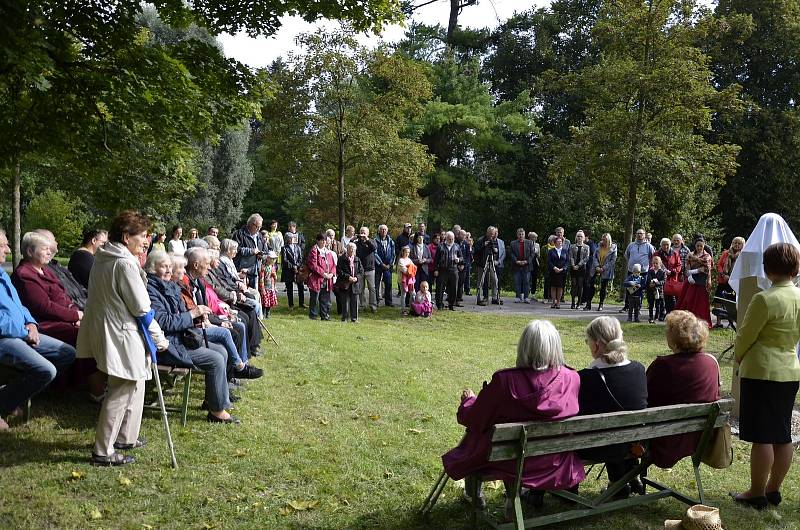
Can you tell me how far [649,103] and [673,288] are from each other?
7681 millimetres

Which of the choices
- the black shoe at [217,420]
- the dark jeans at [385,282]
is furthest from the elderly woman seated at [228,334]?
the dark jeans at [385,282]

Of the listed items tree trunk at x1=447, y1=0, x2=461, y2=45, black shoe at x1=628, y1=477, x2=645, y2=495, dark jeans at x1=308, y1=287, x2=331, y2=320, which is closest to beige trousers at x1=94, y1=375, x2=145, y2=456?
black shoe at x1=628, y1=477, x2=645, y2=495

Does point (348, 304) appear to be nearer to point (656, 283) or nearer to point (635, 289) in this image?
point (635, 289)

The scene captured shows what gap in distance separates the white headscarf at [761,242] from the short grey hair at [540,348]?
13.5 feet

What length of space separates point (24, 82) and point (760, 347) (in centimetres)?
714

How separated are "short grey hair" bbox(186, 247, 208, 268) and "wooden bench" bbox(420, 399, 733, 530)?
154 inches

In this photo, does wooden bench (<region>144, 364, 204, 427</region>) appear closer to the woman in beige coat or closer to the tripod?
the woman in beige coat

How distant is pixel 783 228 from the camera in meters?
7.24

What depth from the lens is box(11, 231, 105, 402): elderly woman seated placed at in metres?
6.53

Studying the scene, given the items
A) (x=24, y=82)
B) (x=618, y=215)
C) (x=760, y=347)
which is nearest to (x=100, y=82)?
(x=24, y=82)

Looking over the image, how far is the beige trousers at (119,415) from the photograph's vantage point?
17.4 feet

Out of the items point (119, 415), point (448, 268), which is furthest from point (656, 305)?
point (119, 415)

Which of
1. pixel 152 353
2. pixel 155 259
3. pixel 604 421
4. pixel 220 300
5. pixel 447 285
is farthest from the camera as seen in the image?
pixel 447 285

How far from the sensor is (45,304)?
6.63m
